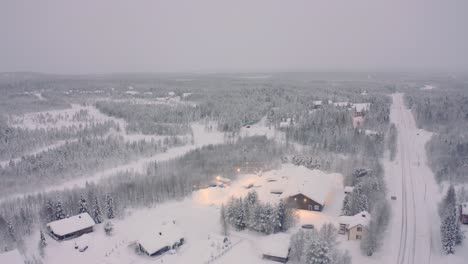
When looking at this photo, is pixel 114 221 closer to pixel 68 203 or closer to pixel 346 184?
pixel 68 203

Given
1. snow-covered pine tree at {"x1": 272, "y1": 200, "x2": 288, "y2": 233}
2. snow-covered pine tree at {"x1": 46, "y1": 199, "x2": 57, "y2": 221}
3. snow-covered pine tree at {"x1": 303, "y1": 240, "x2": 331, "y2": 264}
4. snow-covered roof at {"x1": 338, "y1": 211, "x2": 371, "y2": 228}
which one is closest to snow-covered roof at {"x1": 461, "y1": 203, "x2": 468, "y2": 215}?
snow-covered roof at {"x1": 338, "y1": 211, "x2": 371, "y2": 228}

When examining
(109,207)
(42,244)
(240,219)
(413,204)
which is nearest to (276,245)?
(240,219)

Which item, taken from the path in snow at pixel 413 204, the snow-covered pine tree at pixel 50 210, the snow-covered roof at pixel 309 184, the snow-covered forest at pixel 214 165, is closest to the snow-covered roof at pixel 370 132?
the snow-covered forest at pixel 214 165

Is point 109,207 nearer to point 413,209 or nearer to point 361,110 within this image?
point 413,209

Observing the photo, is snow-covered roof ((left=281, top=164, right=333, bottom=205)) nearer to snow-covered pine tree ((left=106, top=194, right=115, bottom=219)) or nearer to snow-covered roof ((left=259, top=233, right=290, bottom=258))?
snow-covered roof ((left=259, top=233, right=290, bottom=258))

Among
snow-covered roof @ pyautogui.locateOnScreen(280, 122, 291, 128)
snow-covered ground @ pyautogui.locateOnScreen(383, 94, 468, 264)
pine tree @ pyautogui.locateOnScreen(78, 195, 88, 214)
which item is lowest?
snow-covered ground @ pyautogui.locateOnScreen(383, 94, 468, 264)
